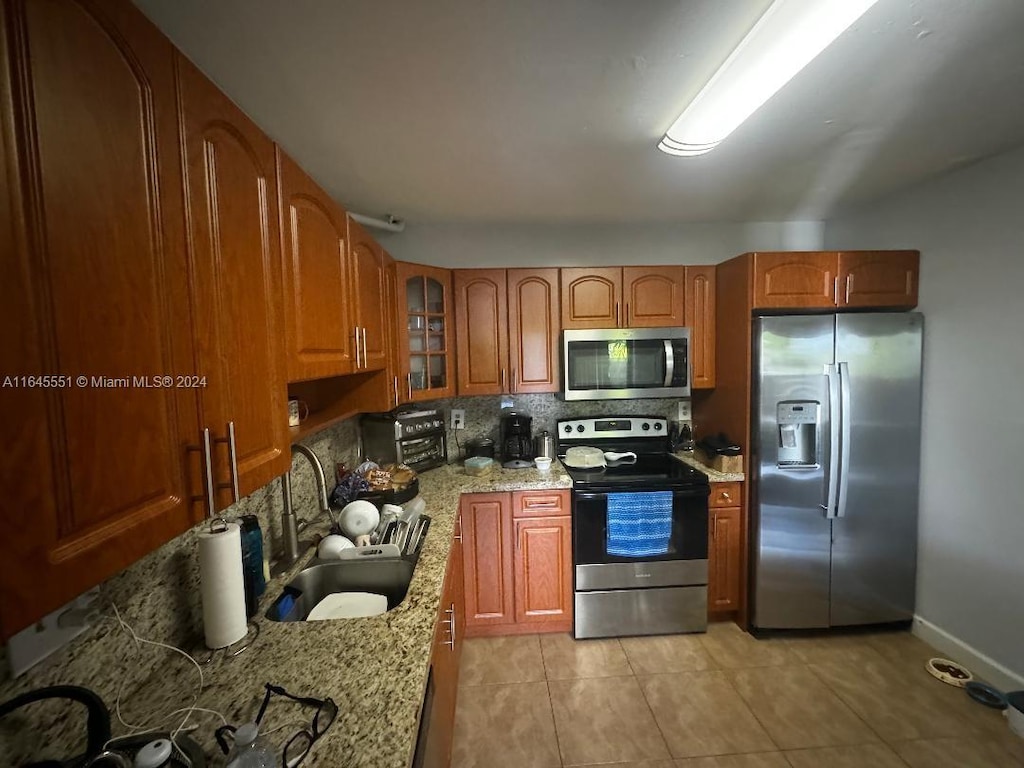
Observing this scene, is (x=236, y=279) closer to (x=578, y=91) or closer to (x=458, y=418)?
(x=578, y=91)

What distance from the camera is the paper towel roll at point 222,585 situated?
0.95 m

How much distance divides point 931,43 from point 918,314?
1499 mm

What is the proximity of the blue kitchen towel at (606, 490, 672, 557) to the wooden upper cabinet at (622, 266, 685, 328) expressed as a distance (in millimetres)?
1059

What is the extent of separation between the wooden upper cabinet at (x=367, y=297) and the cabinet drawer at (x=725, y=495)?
1.91 metres

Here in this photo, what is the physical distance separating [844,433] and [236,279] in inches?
104

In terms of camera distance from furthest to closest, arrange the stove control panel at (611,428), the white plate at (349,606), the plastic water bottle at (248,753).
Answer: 1. the stove control panel at (611,428)
2. the white plate at (349,606)
3. the plastic water bottle at (248,753)

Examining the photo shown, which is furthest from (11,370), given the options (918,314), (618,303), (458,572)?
(918,314)

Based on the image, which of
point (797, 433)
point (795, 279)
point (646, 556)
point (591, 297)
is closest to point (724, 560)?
point (646, 556)

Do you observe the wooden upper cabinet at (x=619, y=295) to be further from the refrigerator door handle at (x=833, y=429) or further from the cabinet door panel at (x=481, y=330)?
the refrigerator door handle at (x=833, y=429)

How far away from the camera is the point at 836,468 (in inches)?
79.5

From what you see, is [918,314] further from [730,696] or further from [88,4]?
[88,4]

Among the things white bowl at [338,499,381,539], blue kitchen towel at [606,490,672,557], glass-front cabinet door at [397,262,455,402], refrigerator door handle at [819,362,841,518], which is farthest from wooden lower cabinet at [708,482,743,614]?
white bowl at [338,499,381,539]

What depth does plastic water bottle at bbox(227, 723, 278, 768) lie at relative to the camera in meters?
0.64

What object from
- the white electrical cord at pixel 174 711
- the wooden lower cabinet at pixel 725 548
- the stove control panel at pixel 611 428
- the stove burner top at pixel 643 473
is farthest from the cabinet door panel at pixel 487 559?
the white electrical cord at pixel 174 711
